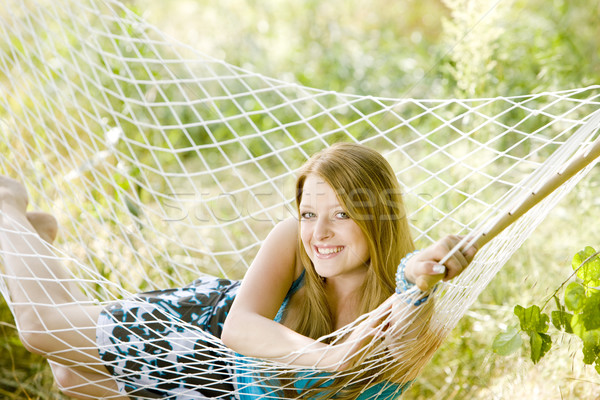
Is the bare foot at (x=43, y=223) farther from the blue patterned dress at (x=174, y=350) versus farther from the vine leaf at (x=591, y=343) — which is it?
the vine leaf at (x=591, y=343)

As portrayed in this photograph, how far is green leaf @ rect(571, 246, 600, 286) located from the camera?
3.23 feet

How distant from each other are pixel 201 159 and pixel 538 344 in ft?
3.24

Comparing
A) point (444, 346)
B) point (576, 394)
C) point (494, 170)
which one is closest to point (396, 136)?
point (494, 170)

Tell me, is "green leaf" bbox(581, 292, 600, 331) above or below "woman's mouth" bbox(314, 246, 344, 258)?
above

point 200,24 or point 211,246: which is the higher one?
point 200,24

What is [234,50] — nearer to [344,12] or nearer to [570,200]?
[344,12]

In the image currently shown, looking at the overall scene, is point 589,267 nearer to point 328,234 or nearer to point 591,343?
point 591,343

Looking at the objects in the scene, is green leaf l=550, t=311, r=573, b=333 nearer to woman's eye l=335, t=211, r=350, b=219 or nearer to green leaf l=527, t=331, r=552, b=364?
green leaf l=527, t=331, r=552, b=364

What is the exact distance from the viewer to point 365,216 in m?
1.02

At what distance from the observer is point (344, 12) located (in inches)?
166

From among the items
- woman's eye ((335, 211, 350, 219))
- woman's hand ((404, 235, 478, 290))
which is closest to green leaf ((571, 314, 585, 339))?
woman's hand ((404, 235, 478, 290))

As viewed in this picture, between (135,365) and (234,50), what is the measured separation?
281 cm

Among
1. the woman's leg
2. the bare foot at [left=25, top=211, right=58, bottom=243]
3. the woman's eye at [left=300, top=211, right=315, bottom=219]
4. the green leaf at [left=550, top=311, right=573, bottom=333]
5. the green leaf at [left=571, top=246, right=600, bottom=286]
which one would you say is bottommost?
the woman's leg

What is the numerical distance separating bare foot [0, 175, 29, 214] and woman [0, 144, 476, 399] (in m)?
0.10
